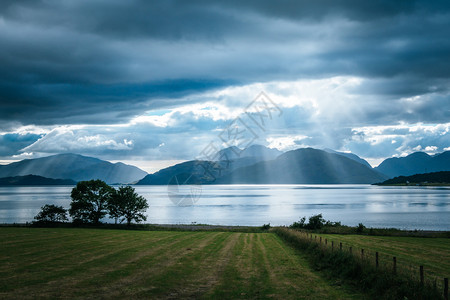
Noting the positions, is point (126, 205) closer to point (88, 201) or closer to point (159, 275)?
point (88, 201)

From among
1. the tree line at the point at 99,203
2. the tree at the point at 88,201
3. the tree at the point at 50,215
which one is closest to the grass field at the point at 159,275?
the tree at the point at 50,215

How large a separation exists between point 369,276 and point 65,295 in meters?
13.4

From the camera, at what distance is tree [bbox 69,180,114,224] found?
7394 cm

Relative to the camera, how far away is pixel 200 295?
49.8 feet

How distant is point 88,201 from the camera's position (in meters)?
75.9

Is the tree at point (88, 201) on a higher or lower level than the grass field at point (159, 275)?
higher

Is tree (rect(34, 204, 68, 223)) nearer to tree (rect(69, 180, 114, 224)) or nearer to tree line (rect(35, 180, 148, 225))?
tree line (rect(35, 180, 148, 225))

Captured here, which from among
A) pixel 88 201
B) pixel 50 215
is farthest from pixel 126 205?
pixel 50 215

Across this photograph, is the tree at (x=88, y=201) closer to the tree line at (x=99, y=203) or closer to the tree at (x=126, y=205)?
the tree line at (x=99, y=203)

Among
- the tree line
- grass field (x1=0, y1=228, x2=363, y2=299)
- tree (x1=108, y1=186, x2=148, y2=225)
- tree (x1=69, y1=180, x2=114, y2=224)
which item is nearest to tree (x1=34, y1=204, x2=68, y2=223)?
the tree line

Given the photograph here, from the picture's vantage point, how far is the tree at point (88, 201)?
243ft

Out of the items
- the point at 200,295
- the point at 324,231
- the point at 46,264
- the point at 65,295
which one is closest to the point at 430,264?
the point at 200,295

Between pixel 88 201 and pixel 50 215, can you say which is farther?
pixel 88 201

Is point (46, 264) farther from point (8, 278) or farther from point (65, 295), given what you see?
point (65, 295)
